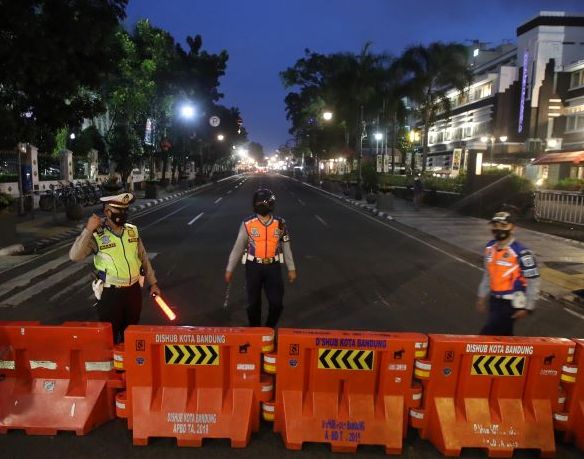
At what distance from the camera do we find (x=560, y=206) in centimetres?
1759

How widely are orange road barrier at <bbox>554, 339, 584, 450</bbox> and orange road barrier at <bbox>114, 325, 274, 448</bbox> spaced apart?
2.40m

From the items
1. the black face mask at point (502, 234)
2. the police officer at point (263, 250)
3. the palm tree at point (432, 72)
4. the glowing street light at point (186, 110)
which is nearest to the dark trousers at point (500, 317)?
the black face mask at point (502, 234)

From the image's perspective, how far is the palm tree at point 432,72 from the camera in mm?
34281

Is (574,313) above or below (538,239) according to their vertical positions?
below

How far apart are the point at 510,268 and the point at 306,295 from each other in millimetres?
4114

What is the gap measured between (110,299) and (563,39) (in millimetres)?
49240

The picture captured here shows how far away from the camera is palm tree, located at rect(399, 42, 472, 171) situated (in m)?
34.3

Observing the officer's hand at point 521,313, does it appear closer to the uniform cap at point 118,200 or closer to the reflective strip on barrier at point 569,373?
the reflective strip on barrier at point 569,373

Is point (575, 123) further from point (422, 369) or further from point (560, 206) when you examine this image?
point (422, 369)

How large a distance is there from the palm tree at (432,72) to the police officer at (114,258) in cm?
3081

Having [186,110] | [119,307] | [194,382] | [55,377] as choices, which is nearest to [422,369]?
[194,382]

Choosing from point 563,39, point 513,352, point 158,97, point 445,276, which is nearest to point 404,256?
point 445,276

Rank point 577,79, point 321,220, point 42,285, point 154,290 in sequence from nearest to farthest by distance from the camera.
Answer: point 154,290
point 42,285
point 321,220
point 577,79

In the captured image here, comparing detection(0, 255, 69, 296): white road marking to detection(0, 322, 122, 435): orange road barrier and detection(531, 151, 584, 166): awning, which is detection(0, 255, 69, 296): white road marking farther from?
detection(531, 151, 584, 166): awning
